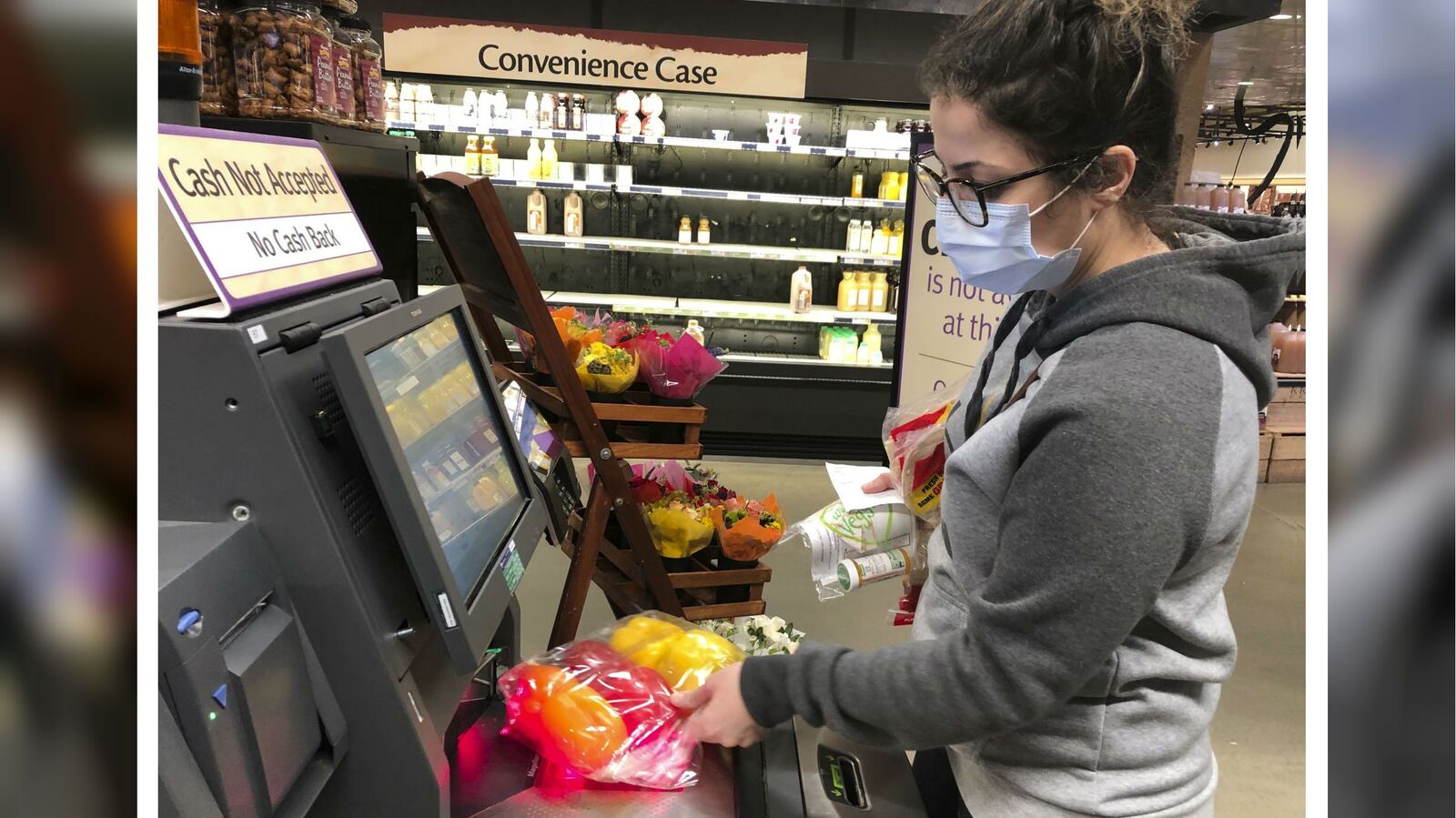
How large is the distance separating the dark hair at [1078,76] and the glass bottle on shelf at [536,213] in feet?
16.5

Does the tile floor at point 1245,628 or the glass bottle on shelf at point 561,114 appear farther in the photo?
the glass bottle on shelf at point 561,114

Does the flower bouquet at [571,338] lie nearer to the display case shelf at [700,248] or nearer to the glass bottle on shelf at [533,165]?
the display case shelf at [700,248]

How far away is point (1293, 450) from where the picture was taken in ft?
19.3

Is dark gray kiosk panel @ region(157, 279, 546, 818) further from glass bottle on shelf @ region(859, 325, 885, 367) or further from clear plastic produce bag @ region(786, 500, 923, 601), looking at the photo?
glass bottle on shelf @ region(859, 325, 885, 367)

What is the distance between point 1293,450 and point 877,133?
3452mm

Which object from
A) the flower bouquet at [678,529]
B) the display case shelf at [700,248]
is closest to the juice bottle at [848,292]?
the display case shelf at [700,248]

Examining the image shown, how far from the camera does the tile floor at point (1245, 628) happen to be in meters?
2.76

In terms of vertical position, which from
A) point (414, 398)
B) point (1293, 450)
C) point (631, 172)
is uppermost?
point (631, 172)

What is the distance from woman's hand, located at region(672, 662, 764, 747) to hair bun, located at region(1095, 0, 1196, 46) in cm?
77

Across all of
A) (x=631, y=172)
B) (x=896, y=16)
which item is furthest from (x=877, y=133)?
(x=631, y=172)

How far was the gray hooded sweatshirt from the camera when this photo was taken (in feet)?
2.55

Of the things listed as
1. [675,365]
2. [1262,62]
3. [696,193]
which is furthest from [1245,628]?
[1262,62]

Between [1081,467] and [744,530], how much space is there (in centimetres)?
191
